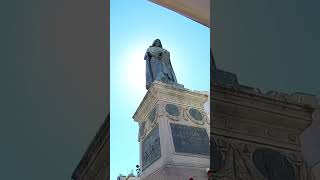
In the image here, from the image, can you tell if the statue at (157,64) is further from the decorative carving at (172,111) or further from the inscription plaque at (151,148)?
the inscription plaque at (151,148)

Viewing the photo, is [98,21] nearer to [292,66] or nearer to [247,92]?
[247,92]

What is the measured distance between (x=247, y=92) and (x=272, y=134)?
0.75 ft

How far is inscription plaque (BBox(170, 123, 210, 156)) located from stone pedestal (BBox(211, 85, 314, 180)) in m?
3.59

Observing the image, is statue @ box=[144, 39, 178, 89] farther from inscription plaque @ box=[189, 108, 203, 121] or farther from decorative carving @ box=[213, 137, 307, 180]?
decorative carving @ box=[213, 137, 307, 180]

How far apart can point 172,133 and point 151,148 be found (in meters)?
0.40

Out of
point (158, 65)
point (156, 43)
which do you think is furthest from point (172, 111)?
point (156, 43)

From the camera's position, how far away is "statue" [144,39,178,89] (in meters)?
7.16

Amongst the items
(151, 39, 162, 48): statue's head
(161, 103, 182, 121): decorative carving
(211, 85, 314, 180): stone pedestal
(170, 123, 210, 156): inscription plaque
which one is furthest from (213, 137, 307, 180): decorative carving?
(151, 39, 162, 48): statue's head

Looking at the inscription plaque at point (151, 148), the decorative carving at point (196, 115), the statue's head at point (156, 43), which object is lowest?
the inscription plaque at point (151, 148)

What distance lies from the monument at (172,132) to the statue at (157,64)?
1.04ft

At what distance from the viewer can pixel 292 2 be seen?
7.12 feet

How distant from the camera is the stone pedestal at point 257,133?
80.3 inches

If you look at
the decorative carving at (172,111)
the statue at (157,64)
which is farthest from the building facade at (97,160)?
the statue at (157,64)

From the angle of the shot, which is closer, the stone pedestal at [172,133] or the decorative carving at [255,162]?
the decorative carving at [255,162]
